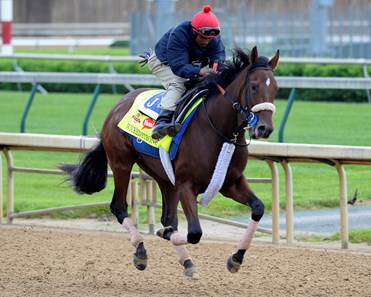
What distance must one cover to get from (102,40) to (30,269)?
3527 cm

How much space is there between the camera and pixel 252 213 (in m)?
6.96

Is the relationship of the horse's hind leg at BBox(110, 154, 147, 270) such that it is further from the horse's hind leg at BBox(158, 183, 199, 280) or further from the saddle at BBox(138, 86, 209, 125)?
the saddle at BBox(138, 86, 209, 125)

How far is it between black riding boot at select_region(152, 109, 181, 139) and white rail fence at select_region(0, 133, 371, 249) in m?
1.70

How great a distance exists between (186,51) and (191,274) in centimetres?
165

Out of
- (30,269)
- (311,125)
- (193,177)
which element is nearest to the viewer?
(193,177)

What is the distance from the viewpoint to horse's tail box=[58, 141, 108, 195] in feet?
27.5

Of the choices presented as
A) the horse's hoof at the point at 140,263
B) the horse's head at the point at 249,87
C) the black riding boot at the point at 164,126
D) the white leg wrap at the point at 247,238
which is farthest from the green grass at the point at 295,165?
the white leg wrap at the point at 247,238

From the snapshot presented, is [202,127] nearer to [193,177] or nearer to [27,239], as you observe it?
[193,177]

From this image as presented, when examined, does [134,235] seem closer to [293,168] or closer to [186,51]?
[186,51]

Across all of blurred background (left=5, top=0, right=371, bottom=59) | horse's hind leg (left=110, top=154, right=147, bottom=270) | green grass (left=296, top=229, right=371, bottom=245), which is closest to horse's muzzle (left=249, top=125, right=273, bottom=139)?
horse's hind leg (left=110, top=154, right=147, bottom=270)

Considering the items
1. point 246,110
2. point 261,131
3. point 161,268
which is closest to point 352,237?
point 161,268

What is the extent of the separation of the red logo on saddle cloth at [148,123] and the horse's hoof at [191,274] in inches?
46.1

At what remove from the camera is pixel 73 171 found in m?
8.52

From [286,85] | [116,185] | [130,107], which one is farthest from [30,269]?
[286,85]
